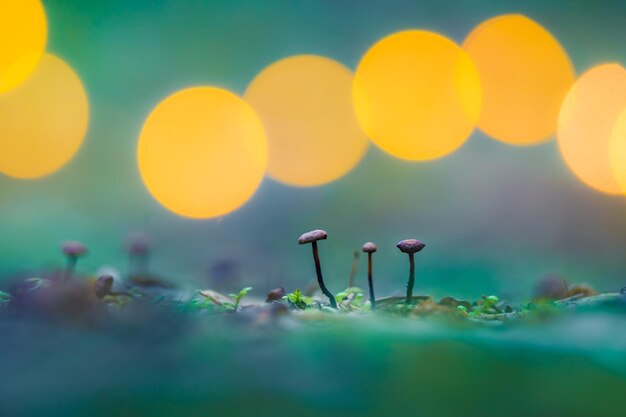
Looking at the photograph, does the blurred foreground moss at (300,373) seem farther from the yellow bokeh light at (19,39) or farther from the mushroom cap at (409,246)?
the yellow bokeh light at (19,39)

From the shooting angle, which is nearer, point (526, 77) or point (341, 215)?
point (341, 215)

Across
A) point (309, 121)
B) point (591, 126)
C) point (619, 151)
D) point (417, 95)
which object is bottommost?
point (619, 151)

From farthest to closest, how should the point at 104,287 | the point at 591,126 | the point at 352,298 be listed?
1. the point at 591,126
2. the point at 352,298
3. the point at 104,287

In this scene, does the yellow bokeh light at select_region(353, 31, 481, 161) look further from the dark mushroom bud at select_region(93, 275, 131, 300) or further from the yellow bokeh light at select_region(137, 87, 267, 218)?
the dark mushroom bud at select_region(93, 275, 131, 300)

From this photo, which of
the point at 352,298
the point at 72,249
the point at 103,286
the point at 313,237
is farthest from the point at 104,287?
the point at 352,298

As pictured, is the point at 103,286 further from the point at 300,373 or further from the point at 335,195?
the point at 335,195

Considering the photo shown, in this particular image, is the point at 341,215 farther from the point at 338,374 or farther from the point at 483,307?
the point at 338,374

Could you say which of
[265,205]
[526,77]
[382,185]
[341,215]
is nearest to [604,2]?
[526,77]
